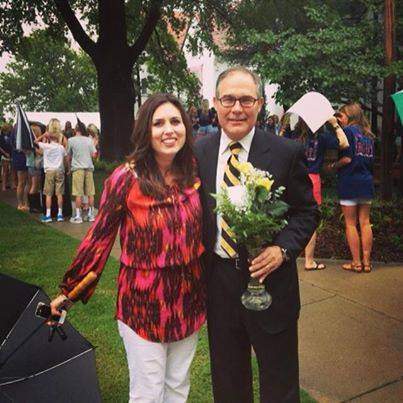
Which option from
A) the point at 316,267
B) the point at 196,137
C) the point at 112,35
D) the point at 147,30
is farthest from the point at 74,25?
the point at 316,267

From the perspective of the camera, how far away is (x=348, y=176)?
5.81 metres

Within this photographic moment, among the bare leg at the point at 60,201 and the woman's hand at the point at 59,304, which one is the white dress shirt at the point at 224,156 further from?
the bare leg at the point at 60,201

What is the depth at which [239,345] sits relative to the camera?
2613 mm

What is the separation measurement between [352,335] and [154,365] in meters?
2.50

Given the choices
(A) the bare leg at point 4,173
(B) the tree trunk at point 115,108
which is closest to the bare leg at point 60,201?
(A) the bare leg at point 4,173

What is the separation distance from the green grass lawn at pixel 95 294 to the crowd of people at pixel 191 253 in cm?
106

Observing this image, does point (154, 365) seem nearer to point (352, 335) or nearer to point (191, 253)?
point (191, 253)

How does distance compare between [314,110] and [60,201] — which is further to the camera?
[60,201]

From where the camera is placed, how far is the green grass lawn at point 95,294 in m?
3.66

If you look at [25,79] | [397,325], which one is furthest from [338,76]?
[25,79]

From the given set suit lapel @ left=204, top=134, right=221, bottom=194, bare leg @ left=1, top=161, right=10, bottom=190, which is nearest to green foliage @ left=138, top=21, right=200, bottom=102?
bare leg @ left=1, top=161, right=10, bottom=190

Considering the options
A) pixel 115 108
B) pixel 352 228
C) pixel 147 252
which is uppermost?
pixel 115 108

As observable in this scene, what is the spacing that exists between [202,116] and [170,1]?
19.4 feet

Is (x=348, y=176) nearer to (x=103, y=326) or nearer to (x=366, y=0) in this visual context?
(x=103, y=326)
